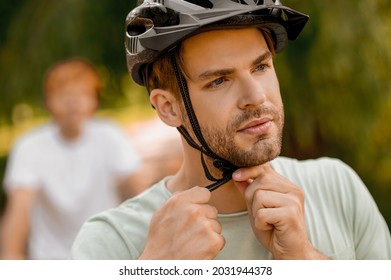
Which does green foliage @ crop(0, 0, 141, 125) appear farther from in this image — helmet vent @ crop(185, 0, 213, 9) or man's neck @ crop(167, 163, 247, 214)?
helmet vent @ crop(185, 0, 213, 9)

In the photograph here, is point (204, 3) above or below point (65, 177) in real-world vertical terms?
above

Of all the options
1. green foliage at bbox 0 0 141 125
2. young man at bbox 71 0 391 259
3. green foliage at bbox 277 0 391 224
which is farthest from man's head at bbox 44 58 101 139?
young man at bbox 71 0 391 259

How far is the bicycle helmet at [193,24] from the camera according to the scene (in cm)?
292

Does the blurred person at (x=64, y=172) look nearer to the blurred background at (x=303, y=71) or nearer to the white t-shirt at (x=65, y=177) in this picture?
the white t-shirt at (x=65, y=177)

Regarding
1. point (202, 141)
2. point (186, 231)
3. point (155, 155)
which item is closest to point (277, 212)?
point (186, 231)

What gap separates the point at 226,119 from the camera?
9.68 feet

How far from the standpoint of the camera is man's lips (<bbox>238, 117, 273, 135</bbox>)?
9.54ft

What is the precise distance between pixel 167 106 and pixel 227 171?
1.22ft

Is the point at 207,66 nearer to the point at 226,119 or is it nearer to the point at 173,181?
the point at 226,119

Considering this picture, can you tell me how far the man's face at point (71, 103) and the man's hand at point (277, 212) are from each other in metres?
3.44

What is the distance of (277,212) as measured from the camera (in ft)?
9.35

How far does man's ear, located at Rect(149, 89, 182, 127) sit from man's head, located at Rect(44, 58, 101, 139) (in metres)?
3.03

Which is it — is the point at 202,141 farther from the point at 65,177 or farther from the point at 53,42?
the point at 53,42
